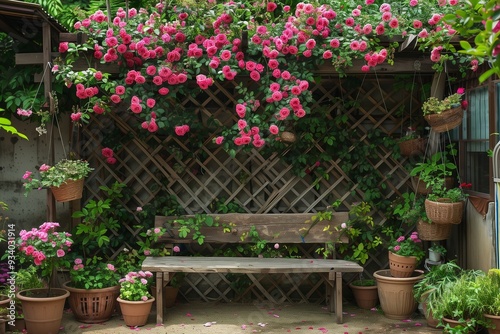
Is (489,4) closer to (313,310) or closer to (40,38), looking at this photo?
(313,310)

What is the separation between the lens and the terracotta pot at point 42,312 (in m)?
4.57

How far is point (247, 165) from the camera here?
5758 mm

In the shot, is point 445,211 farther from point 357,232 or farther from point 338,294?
point 338,294

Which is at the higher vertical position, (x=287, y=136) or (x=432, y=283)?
(x=287, y=136)

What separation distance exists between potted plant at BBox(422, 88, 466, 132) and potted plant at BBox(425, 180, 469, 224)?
0.44m

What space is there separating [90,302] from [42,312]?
428 millimetres

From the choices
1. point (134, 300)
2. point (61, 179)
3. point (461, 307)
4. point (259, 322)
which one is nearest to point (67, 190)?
point (61, 179)

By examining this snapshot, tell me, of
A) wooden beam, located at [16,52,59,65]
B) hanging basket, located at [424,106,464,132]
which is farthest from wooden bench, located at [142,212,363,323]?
wooden beam, located at [16,52,59,65]

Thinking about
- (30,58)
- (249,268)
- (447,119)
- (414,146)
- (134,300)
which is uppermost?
(30,58)

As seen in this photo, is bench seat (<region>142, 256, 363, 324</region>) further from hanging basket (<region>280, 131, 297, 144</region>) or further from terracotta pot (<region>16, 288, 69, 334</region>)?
hanging basket (<region>280, 131, 297, 144</region>)

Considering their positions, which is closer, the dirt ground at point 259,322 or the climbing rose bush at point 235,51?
the dirt ground at point 259,322

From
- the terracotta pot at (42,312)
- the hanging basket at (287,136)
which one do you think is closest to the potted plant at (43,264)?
the terracotta pot at (42,312)

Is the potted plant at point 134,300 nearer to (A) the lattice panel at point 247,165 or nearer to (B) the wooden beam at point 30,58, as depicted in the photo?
(A) the lattice panel at point 247,165

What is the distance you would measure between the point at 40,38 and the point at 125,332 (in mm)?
2494
